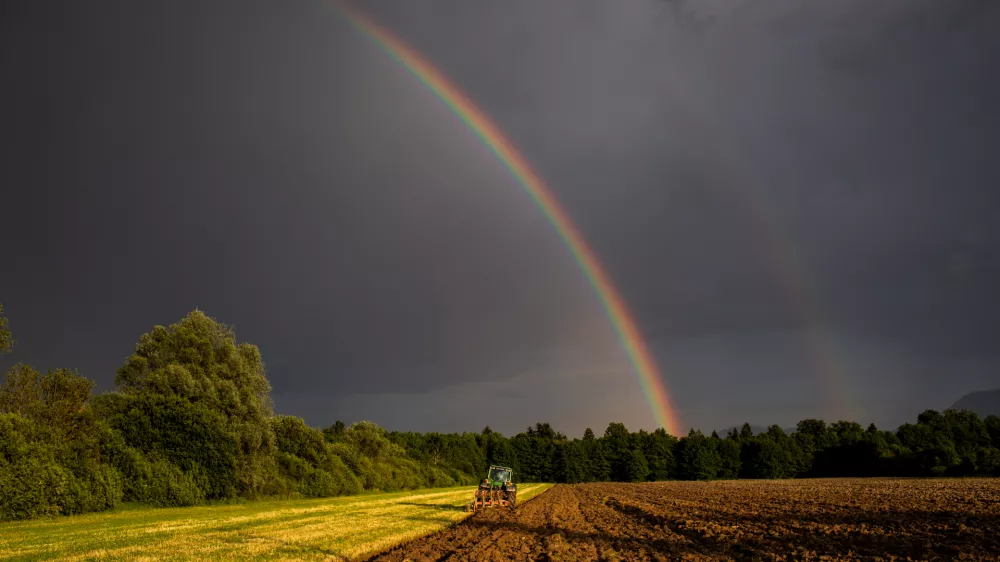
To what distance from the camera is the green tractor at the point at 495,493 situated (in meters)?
39.0

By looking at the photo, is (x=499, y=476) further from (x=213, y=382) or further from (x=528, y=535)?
(x=213, y=382)

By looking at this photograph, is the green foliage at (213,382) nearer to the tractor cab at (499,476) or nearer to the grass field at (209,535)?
the grass field at (209,535)

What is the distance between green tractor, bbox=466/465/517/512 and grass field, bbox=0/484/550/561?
5.23 metres

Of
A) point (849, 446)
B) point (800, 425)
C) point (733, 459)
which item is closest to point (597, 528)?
point (733, 459)

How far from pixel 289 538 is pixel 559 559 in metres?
10.8

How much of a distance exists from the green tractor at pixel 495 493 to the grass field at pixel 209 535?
17.2 ft

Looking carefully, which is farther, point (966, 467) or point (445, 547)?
point (966, 467)

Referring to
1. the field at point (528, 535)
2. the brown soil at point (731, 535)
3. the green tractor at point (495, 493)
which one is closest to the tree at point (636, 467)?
the green tractor at point (495, 493)

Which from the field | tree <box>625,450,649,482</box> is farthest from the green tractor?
tree <box>625,450,649,482</box>

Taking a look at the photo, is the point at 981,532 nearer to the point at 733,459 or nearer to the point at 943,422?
the point at 733,459

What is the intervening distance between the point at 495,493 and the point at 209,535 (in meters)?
21.7

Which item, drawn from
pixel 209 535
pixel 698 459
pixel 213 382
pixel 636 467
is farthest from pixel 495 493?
pixel 698 459

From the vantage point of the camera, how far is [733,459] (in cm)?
13325

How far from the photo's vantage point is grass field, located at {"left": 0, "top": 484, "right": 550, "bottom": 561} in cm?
1784
